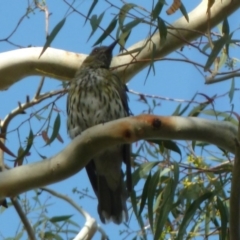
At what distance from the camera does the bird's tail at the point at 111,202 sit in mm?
3244

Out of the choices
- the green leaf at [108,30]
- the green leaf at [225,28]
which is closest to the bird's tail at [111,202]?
the green leaf at [108,30]

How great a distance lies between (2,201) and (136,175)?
696mm

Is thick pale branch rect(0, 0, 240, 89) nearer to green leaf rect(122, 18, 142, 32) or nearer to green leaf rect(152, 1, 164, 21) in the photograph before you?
green leaf rect(122, 18, 142, 32)

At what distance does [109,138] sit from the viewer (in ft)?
7.34

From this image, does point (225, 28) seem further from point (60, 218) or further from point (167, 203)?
point (60, 218)

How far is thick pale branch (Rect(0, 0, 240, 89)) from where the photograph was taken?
304 centimetres

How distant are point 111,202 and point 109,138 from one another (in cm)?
110

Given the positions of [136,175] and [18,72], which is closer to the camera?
[136,175]

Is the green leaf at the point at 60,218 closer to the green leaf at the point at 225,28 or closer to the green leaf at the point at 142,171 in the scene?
the green leaf at the point at 142,171

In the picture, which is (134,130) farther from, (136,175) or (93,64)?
(93,64)

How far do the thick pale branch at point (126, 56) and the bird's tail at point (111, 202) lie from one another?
50 cm

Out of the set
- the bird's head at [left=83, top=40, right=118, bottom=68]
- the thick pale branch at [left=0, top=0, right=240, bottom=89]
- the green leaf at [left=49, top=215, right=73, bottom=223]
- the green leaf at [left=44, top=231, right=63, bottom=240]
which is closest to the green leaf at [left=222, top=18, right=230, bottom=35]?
the thick pale branch at [left=0, top=0, right=240, bottom=89]

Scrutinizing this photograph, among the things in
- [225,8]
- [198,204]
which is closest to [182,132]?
[198,204]

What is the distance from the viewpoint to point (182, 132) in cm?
223
